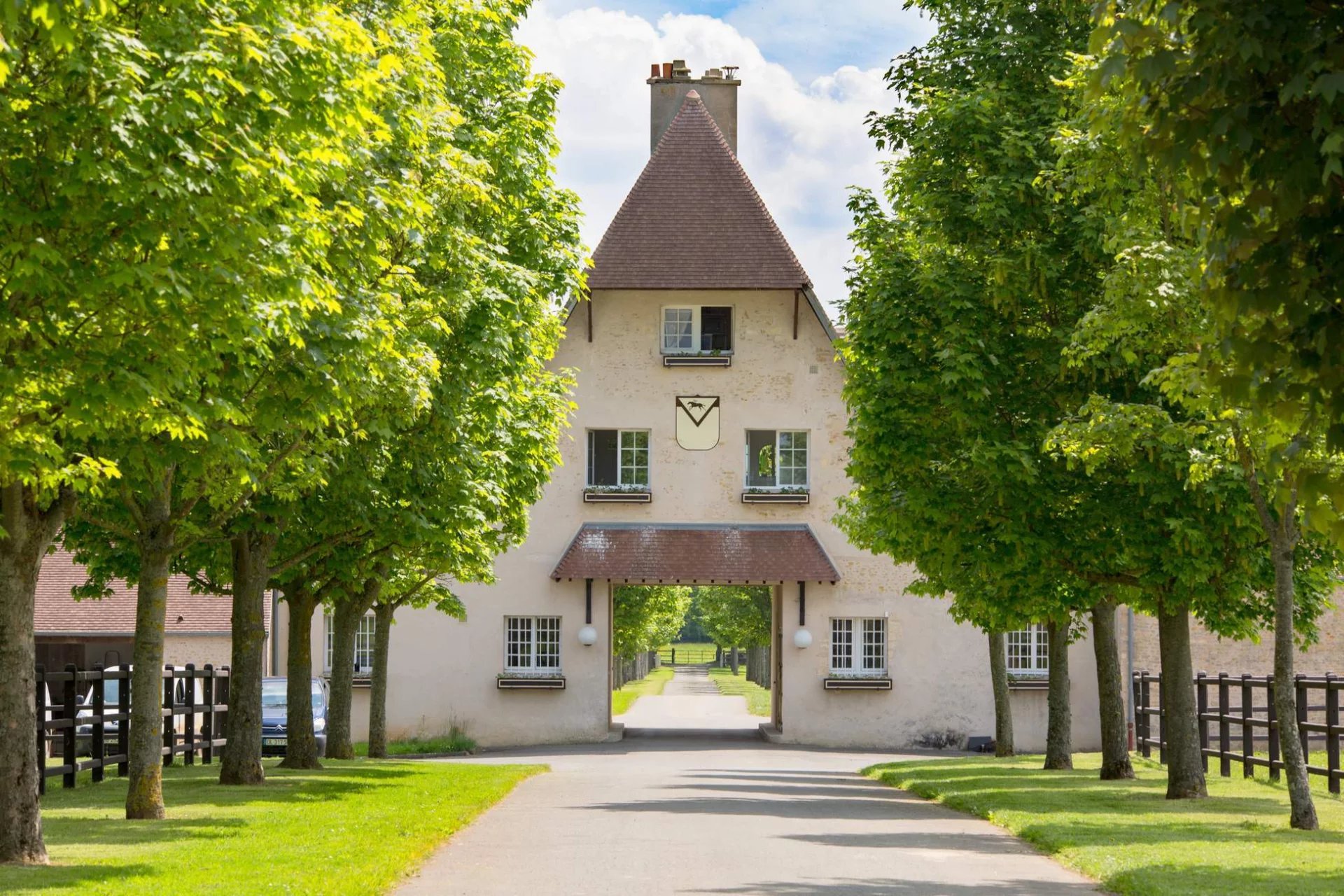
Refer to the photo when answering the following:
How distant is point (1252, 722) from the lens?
2464cm

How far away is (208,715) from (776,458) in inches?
656

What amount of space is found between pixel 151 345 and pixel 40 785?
36.3 feet

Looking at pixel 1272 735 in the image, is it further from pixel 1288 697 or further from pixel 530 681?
pixel 530 681

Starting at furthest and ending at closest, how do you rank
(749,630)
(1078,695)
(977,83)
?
(749,630)
(1078,695)
(977,83)

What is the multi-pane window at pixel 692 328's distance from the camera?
41.2 m

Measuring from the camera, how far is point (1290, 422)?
6477 millimetres

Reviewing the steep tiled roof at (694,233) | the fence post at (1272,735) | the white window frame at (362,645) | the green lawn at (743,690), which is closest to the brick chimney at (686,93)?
the steep tiled roof at (694,233)

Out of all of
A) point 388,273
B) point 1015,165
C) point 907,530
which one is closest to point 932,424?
point 907,530

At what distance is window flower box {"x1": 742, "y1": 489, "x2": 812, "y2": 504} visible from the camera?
40.6 meters

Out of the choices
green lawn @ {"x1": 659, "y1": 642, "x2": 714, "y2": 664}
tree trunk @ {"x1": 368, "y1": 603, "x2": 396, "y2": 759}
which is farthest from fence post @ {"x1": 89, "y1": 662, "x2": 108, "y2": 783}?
green lawn @ {"x1": 659, "y1": 642, "x2": 714, "y2": 664}

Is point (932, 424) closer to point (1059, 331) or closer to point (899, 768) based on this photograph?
point (1059, 331)

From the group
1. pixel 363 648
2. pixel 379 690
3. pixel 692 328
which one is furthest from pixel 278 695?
pixel 692 328

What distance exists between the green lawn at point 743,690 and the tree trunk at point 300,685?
106 ft

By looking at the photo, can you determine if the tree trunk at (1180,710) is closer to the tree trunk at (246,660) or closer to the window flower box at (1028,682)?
the tree trunk at (246,660)
